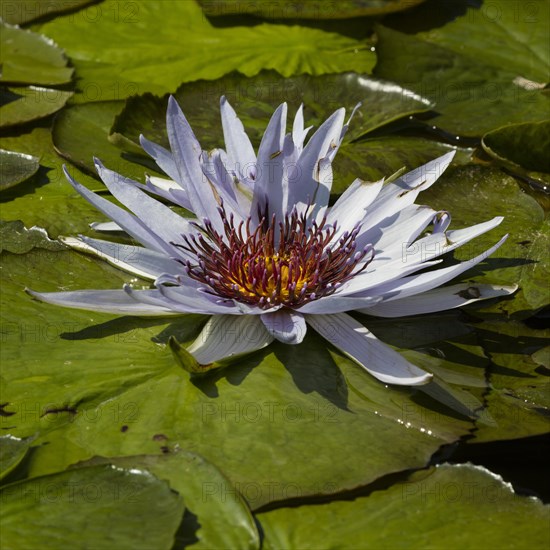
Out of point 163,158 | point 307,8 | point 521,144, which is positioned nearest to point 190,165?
point 163,158

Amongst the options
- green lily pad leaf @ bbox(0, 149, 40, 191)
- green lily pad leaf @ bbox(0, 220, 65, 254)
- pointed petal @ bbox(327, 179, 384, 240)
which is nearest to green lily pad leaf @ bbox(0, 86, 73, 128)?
green lily pad leaf @ bbox(0, 149, 40, 191)

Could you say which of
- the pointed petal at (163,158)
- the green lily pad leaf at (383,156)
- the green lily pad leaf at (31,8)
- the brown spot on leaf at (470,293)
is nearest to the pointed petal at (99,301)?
the pointed petal at (163,158)

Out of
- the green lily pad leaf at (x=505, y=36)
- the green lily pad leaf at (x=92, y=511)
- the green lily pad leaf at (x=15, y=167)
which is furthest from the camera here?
the green lily pad leaf at (x=505, y=36)

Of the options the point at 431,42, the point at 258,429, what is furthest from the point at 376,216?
the point at 431,42

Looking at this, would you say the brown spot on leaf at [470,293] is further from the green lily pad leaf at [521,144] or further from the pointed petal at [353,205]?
the green lily pad leaf at [521,144]

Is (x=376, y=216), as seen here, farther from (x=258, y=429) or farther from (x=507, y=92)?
(x=507, y=92)

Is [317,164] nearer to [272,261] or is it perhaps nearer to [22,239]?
[272,261]

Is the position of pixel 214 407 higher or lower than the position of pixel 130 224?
lower
